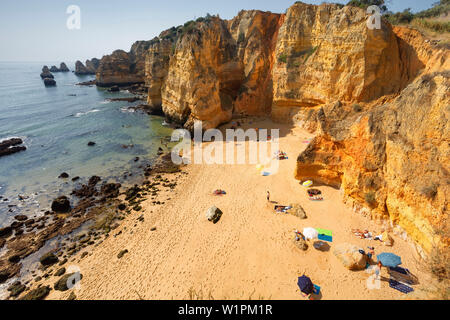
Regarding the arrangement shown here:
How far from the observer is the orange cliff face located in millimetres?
9297

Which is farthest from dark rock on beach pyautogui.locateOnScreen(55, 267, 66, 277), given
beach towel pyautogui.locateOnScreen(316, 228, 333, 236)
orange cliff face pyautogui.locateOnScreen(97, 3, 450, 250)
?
orange cliff face pyautogui.locateOnScreen(97, 3, 450, 250)

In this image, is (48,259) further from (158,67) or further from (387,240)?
(158,67)

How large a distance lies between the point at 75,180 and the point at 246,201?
50.8 feet

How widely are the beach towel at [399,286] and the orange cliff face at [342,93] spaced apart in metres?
1.82

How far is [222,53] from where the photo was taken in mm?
30578

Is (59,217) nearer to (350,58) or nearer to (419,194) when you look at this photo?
(419,194)

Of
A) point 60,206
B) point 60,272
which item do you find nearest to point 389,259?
point 60,272

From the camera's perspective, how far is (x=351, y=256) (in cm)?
936

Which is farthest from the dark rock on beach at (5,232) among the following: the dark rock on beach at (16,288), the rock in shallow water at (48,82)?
the rock in shallow water at (48,82)

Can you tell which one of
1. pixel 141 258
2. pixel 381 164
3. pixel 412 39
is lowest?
pixel 141 258

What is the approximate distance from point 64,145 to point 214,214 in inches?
920

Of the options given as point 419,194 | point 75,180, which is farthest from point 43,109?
point 419,194

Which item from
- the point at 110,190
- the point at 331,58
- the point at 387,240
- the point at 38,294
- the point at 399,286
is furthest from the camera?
the point at 331,58

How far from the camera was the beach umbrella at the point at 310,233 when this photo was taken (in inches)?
421
